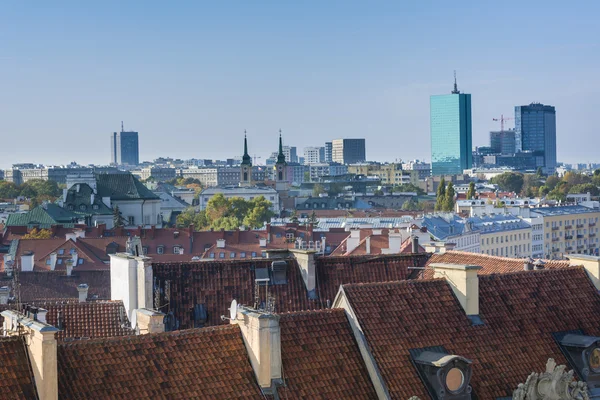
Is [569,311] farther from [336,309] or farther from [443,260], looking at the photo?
[443,260]

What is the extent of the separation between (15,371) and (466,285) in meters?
10.9

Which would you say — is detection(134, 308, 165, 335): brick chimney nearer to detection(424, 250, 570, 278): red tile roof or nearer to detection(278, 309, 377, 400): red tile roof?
detection(278, 309, 377, 400): red tile roof

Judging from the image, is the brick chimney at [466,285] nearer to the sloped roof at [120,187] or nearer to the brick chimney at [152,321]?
the brick chimney at [152,321]

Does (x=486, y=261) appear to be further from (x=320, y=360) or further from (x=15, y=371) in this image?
(x=15, y=371)

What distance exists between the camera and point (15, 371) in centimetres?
1972

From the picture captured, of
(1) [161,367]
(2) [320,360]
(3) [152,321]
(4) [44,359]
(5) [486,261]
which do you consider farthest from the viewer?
(5) [486,261]

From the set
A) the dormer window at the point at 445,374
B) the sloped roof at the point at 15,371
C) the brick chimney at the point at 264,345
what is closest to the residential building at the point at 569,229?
the dormer window at the point at 445,374

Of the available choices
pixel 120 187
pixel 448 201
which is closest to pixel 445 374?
pixel 120 187

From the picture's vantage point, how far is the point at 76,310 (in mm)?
32875

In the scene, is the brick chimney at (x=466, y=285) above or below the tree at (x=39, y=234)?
above

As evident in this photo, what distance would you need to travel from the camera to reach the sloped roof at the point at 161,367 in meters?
20.4

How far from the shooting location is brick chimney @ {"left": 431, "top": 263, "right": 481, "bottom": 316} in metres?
26.0

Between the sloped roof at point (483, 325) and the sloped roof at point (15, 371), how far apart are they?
7.23 meters

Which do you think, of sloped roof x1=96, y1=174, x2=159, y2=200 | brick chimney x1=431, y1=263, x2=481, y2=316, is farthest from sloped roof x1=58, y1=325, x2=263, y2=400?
sloped roof x1=96, y1=174, x2=159, y2=200
